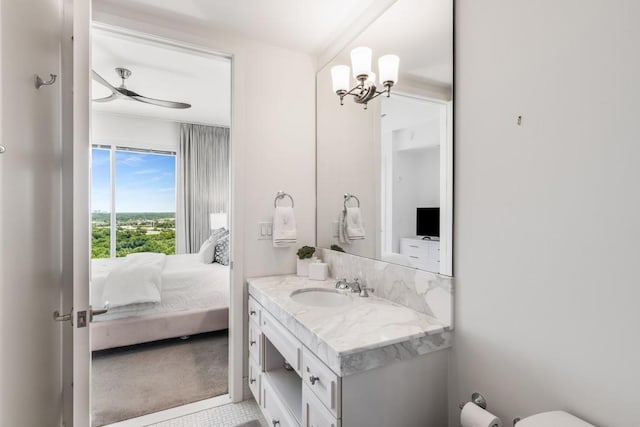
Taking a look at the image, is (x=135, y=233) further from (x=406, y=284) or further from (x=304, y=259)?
(x=406, y=284)

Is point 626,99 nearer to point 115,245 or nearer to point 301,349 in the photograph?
point 301,349

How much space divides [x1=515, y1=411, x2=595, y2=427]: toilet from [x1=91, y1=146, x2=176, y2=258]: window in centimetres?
510

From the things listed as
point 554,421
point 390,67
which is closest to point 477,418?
point 554,421

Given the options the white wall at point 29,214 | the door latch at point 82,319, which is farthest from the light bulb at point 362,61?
the door latch at point 82,319

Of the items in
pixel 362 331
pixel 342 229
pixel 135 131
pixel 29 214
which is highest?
pixel 135 131

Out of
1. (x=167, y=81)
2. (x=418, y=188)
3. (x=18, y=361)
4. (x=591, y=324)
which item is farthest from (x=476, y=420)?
(x=167, y=81)

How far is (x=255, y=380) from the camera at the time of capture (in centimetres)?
198

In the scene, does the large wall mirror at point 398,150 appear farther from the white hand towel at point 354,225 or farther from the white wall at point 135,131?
the white wall at point 135,131

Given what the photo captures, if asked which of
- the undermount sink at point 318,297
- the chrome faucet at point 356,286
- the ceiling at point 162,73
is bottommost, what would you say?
the undermount sink at point 318,297

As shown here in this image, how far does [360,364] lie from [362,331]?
15 centimetres

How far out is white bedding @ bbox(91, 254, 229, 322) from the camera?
2732 mm

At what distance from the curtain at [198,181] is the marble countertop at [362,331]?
3.88m

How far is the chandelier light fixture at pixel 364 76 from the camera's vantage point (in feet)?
5.47

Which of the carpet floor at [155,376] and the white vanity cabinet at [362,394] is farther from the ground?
the white vanity cabinet at [362,394]
